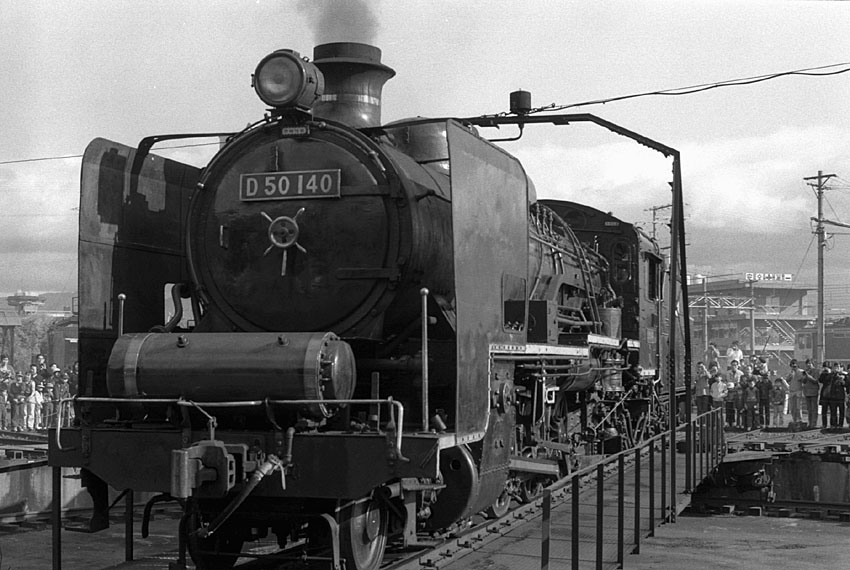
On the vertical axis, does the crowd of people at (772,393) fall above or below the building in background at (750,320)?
below

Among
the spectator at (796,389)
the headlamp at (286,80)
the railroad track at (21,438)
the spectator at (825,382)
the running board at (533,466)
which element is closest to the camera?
the headlamp at (286,80)

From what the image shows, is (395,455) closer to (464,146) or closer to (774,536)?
(464,146)

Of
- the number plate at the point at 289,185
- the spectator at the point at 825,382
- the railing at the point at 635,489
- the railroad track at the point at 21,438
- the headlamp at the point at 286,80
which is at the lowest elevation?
the railroad track at the point at 21,438

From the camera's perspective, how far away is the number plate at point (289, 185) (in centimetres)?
698

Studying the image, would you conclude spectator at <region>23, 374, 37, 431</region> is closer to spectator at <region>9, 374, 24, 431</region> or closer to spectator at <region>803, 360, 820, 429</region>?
spectator at <region>9, 374, 24, 431</region>

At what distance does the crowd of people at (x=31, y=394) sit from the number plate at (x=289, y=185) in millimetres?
15535

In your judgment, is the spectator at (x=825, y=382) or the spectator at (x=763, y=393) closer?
the spectator at (x=825, y=382)

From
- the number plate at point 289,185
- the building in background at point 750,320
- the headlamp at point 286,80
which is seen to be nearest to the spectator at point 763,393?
the number plate at point 289,185

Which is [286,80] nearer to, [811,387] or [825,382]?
[825,382]

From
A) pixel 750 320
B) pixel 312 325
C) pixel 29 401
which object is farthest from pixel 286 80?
pixel 750 320

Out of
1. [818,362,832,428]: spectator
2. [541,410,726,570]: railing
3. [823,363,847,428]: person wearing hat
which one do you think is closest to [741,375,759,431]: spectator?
[818,362,832,428]: spectator

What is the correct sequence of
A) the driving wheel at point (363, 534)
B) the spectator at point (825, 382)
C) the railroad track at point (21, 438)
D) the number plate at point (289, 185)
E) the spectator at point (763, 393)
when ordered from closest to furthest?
the driving wheel at point (363, 534) → the number plate at point (289, 185) → the railroad track at point (21, 438) → the spectator at point (825, 382) → the spectator at point (763, 393)

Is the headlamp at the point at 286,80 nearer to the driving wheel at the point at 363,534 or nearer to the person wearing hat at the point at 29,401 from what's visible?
the driving wheel at the point at 363,534

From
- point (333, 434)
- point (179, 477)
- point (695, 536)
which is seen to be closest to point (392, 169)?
point (333, 434)
